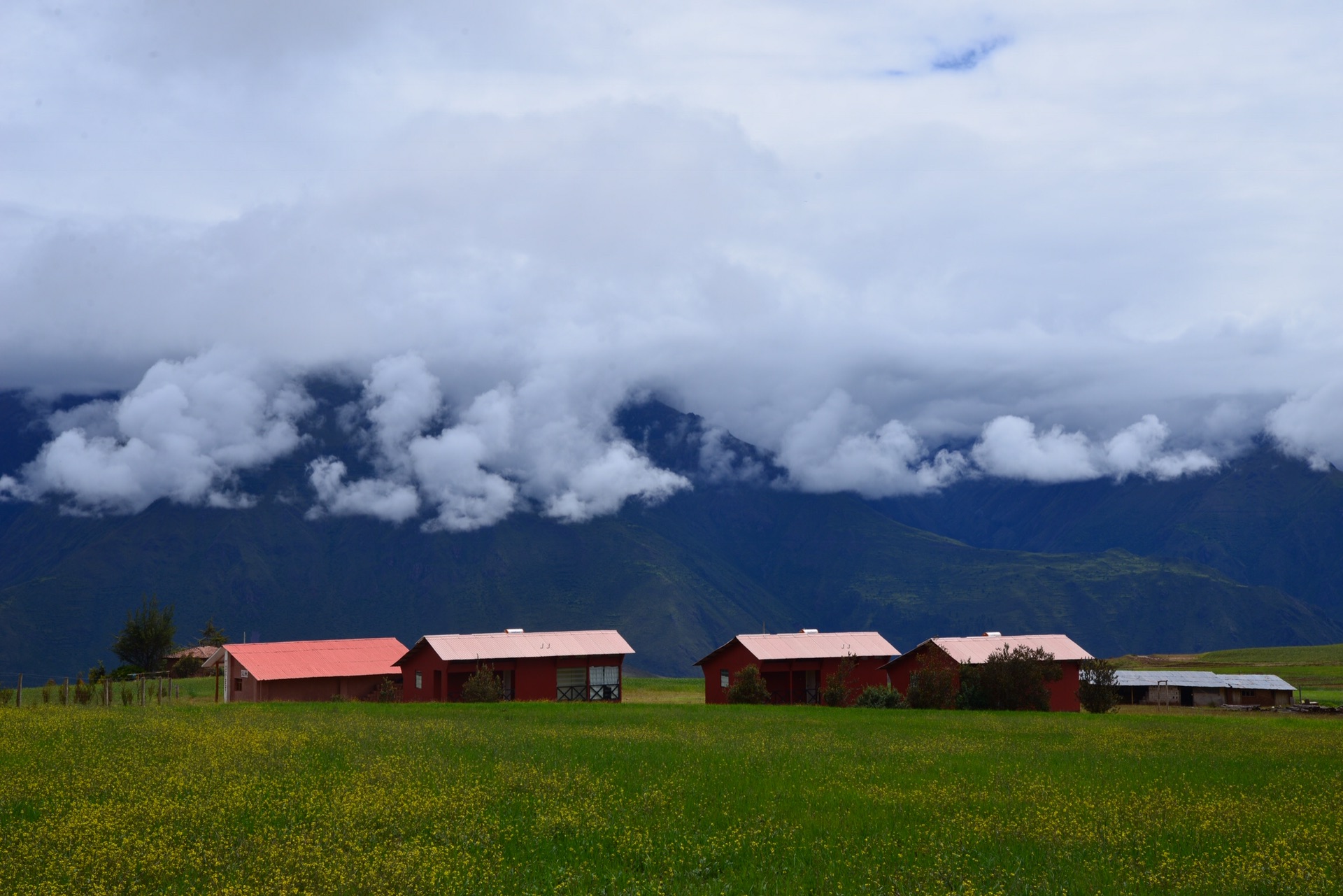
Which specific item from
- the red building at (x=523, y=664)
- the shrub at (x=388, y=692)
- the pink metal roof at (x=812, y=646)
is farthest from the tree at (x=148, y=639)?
the pink metal roof at (x=812, y=646)

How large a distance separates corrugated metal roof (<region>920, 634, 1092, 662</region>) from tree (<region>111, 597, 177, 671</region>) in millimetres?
67562

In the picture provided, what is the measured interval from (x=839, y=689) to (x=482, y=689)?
20248mm

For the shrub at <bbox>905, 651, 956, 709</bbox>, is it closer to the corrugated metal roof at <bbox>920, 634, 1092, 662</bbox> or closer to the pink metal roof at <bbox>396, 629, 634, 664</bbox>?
the corrugated metal roof at <bbox>920, 634, 1092, 662</bbox>

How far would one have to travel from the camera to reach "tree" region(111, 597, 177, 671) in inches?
3846

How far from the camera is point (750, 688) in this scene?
65.4 m

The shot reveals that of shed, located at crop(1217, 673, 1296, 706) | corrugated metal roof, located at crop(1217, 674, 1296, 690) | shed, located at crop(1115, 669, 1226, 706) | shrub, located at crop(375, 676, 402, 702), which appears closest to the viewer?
shrub, located at crop(375, 676, 402, 702)

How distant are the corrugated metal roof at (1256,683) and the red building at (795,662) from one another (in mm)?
36531

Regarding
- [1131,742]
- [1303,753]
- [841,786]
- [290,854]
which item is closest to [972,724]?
[1131,742]

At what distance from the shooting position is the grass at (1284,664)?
10106 cm

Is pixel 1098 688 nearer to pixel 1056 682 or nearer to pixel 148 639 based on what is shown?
pixel 1056 682

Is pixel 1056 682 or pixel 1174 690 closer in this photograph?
pixel 1056 682

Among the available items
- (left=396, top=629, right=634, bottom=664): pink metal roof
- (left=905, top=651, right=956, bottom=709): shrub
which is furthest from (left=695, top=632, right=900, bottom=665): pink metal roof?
(left=905, top=651, right=956, bottom=709): shrub

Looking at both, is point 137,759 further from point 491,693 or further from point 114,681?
point 114,681

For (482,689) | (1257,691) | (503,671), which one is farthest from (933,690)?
(1257,691)
